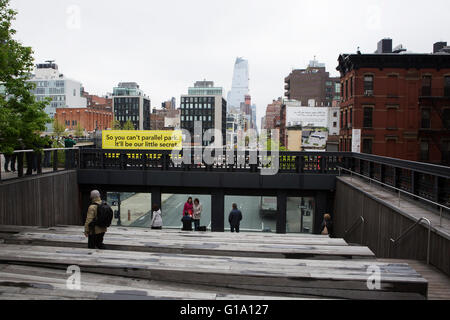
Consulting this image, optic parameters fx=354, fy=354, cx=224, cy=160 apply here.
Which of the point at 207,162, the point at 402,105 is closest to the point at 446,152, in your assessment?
the point at 402,105

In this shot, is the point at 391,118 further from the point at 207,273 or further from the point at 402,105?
the point at 207,273

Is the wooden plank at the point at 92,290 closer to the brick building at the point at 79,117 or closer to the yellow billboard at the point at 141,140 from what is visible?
the yellow billboard at the point at 141,140

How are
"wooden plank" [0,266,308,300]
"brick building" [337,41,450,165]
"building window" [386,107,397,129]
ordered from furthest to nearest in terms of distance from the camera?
"building window" [386,107,397,129] < "brick building" [337,41,450,165] < "wooden plank" [0,266,308,300]

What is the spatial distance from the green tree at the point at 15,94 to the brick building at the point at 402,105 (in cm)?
3819

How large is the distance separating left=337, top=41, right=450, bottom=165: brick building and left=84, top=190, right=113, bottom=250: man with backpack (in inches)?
1544

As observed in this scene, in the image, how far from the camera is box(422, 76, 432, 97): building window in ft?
139

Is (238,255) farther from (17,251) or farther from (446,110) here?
(446,110)

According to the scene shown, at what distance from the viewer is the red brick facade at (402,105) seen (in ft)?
137

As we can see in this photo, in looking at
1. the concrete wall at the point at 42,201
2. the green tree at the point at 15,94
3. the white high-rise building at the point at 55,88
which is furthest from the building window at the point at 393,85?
the white high-rise building at the point at 55,88

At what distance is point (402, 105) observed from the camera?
42406 millimetres

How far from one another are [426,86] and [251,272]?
4441 centimetres

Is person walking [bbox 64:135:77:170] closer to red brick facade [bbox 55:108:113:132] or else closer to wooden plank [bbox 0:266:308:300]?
wooden plank [bbox 0:266:308:300]

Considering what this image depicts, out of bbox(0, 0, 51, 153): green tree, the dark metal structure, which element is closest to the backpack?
bbox(0, 0, 51, 153): green tree

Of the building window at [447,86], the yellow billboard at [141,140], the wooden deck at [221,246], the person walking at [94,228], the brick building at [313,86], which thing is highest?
the brick building at [313,86]
